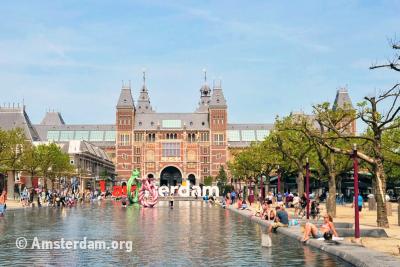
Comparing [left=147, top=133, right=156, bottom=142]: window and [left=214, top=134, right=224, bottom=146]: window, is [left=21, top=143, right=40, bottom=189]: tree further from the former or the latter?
[left=214, top=134, right=224, bottom=146]: window

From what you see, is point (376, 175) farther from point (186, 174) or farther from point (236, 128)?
point (236, 128)

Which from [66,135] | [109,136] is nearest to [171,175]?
[109,136]

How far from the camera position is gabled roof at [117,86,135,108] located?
165875 millimetres

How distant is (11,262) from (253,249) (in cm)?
771

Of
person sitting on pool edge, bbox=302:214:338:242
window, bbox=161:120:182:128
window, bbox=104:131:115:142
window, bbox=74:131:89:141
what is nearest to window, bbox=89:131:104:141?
window, bbox=104:131:115:142

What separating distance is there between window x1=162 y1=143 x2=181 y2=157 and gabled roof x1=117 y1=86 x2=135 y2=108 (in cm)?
1457

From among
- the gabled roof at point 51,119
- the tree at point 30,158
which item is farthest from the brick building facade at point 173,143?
the tree at point 30,158

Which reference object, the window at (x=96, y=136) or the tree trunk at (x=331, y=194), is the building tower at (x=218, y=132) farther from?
the tree trunk at (x=331, y=194)

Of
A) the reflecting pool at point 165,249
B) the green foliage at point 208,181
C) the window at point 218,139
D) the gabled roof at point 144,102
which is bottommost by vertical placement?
the reflecting pool at point 165,249

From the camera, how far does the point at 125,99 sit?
167 metres

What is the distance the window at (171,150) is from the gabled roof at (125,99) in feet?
47.8

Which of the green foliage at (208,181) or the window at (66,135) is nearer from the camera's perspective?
the green foliage at (208,181)

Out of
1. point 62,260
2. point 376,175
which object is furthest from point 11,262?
point 376,175

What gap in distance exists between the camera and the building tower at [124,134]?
537ft
